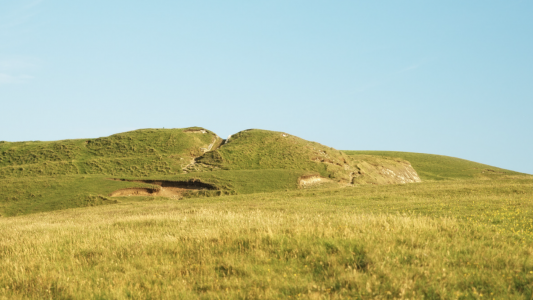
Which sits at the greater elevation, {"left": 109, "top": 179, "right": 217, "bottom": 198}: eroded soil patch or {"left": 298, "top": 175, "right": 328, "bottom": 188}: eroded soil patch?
{"left": 298, "top": 175, "right": 328, "bottom": 188}: eroded soil patch

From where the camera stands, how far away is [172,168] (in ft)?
190

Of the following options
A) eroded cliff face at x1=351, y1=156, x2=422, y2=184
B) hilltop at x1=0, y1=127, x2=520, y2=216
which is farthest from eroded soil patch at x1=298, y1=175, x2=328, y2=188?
eroded cliff face at x1=351, y1=156, x2=422, y2=184

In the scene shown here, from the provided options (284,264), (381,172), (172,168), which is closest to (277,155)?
(172,168)

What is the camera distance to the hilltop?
148ft

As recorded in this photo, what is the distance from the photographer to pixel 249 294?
6859 millimetres

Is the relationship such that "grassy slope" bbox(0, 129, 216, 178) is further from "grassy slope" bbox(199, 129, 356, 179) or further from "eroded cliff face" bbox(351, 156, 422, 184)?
"eroded cliff face" bbox(351, 156, 422, 184)

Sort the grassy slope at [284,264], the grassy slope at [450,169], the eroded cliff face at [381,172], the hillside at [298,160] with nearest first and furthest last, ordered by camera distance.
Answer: the grassy slope at [284,264], the hillside at [298,160], the eroded cliff face at [381,172], the grassy slope at [450,169]

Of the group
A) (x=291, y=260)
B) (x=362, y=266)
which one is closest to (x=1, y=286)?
(x=291, y=260)

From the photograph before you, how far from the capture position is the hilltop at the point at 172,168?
45.0m

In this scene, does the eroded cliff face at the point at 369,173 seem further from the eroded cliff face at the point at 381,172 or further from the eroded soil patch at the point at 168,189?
the eroded soil patch at the point at 168,189

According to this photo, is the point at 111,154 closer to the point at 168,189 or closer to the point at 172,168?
the point at 172,168

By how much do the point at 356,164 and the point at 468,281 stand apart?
2281 inches

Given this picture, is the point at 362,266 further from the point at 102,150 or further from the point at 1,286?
the point at 102,150

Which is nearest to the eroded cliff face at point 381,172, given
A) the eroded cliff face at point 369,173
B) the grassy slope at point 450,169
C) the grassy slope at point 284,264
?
the eroded cliff face at point 369,173
